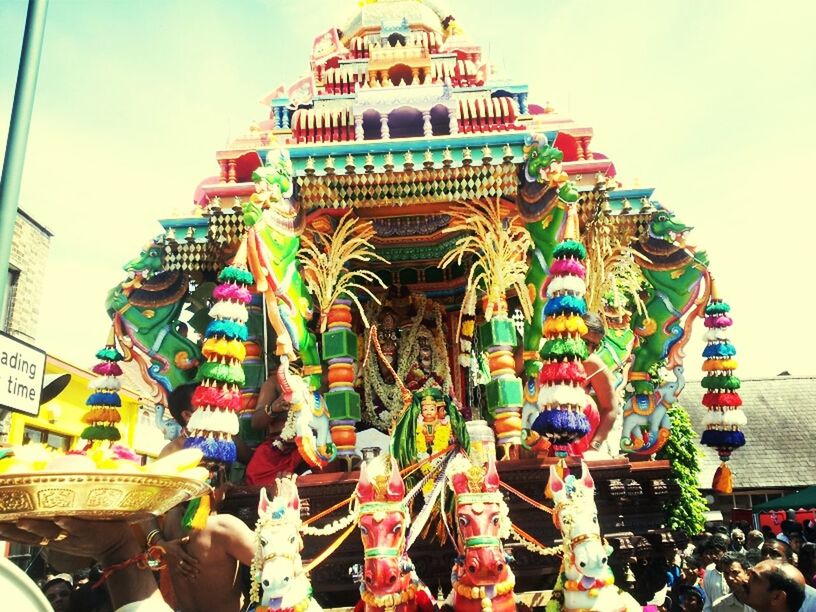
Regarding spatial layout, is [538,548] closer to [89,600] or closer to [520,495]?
[520,495]

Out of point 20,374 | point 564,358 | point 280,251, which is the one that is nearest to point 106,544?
point 20,374

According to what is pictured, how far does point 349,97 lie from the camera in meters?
9.45

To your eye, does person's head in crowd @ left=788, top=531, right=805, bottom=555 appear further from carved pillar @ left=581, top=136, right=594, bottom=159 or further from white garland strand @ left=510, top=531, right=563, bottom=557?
carved pillar @ left=581, top=136, right=594, bottom=159

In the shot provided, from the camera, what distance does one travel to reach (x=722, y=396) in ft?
28.0

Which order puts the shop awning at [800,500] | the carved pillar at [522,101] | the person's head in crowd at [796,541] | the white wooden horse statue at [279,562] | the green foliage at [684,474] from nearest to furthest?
the white wooden horse statue at [279,562]
the person's head in crowd at [796,541]
the carved pillar at [522,101]
the shop awning at [800,500]
the green foliage at [684,474]

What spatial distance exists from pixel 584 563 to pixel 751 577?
1694mm

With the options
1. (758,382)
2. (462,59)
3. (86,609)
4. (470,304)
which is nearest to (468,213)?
(470,304)

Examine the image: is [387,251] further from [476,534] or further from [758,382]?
[758,382]

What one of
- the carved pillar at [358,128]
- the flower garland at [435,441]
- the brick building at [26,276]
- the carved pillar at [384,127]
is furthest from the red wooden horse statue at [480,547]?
the brick building at [26,276]

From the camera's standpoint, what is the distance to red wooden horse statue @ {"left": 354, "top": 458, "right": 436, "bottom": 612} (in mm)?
5004

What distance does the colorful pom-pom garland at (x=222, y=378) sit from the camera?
6246 millimetres

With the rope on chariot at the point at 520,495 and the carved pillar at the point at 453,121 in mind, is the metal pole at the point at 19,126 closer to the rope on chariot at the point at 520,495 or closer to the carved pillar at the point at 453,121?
the rope on chariot at the point at 520,495

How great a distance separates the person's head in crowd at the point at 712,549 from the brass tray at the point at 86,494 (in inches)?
237

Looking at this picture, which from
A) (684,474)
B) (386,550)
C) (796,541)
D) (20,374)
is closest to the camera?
(20,374)
